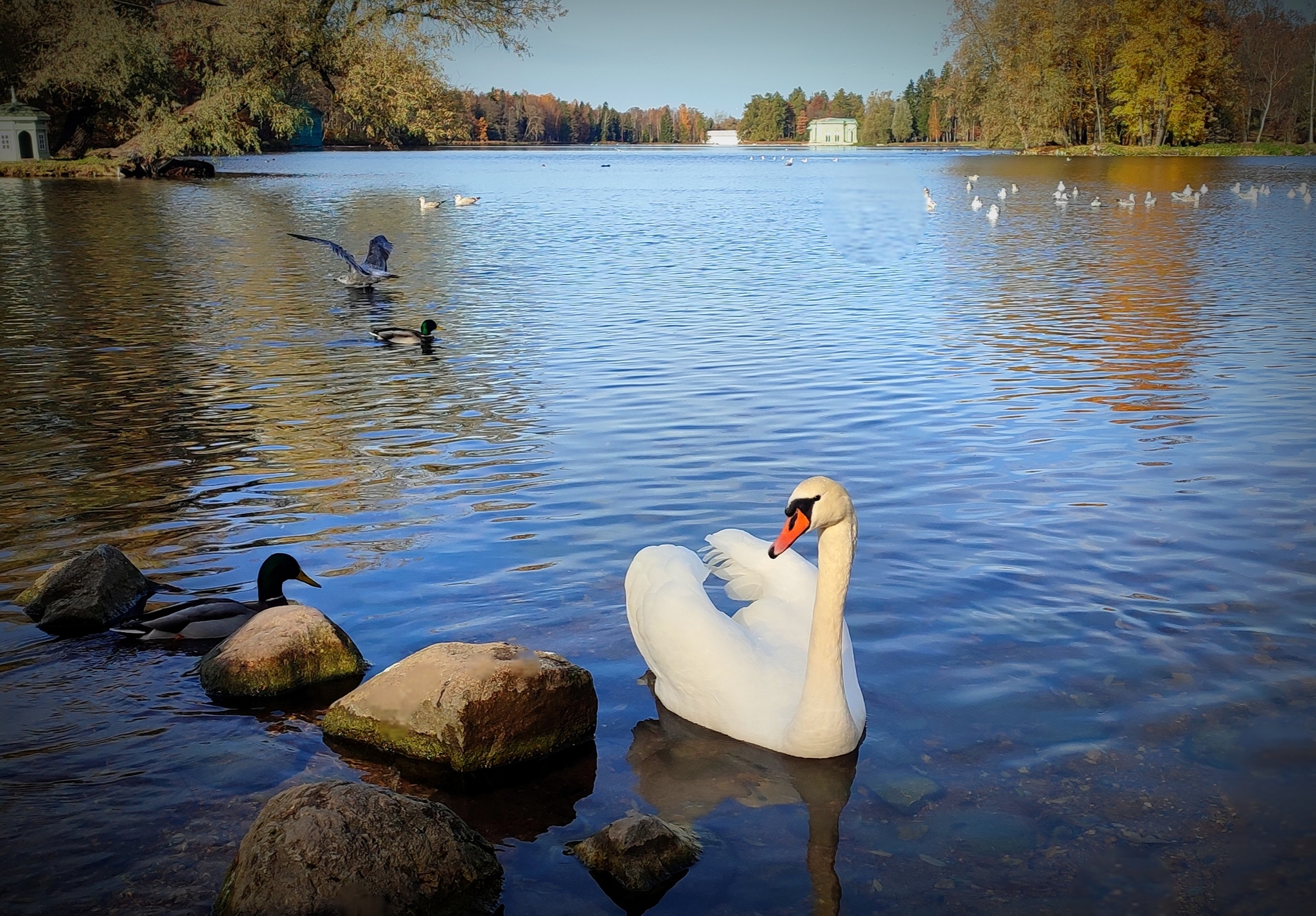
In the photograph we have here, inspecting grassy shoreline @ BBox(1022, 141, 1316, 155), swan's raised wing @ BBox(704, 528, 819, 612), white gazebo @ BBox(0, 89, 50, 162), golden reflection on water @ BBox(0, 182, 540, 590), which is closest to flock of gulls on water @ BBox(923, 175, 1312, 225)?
golden reflection on water @ BBox(0, 182, 540, 590)

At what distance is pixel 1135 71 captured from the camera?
8062cm

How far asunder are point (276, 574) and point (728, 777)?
292 centimetres

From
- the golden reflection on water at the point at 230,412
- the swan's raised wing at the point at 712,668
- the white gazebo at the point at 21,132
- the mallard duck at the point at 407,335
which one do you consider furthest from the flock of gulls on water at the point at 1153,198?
the white gazebo at the point at 21,132

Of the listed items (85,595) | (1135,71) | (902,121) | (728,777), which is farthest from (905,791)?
(902,121)

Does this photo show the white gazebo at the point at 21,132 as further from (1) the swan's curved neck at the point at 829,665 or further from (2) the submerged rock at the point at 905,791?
(2) the submerged rock at the point at 905,791

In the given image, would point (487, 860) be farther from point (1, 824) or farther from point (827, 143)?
point (827, 143)

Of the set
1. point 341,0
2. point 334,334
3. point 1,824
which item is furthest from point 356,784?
point 341,0

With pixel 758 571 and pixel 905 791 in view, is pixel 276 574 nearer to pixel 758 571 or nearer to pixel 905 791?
pixel 758 571

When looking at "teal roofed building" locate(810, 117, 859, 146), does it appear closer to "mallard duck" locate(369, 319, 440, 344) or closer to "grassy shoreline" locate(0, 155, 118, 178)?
"grassy shoreline" locate(0, 155, 118, 178)

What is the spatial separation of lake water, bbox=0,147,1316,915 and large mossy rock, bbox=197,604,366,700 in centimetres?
16

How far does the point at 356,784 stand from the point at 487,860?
544 mm

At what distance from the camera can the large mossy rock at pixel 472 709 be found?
192 inches

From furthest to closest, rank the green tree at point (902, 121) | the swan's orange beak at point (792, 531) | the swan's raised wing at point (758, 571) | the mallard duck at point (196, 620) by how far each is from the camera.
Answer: the green tree at point (902, 121)
the mallard duck at point (196, 620)
the swan's raised wing at point (758, 571)
the swan's orange beak at point (792, 531)

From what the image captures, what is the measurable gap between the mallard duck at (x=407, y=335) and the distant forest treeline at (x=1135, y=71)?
7697 cm
